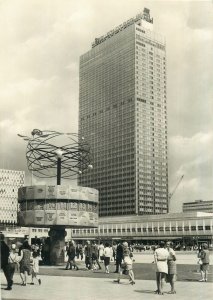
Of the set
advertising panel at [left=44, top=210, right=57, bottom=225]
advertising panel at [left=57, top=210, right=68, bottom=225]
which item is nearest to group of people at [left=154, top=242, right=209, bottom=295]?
advertising panel at [left=57, top=210, right=68, bottom=225]

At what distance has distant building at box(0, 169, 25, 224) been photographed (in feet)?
429

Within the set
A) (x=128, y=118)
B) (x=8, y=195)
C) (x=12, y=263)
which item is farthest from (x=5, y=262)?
(x=128, y=118)

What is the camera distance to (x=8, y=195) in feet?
437

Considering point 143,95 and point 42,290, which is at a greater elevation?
point 143,95

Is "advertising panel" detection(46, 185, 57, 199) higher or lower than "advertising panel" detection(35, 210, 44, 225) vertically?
higher

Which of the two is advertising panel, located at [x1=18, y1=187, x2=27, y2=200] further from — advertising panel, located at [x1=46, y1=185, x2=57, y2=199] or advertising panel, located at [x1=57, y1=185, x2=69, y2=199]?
advertising panel, located at [x1=57, y1=185, x2=69, y2=199]

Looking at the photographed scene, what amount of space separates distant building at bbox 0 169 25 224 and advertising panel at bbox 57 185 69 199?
101028 mm

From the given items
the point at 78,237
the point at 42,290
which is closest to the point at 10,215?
the point at 78,237

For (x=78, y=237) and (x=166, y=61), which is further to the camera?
(x=166, y=61)

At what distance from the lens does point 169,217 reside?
123375 millimetres

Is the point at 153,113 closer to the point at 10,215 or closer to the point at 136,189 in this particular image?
the point at 136,189

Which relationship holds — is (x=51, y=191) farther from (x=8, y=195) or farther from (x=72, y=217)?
(x=8, y=195)

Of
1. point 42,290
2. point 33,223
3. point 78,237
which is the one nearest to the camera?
point 42,290

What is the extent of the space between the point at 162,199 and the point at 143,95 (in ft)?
142
